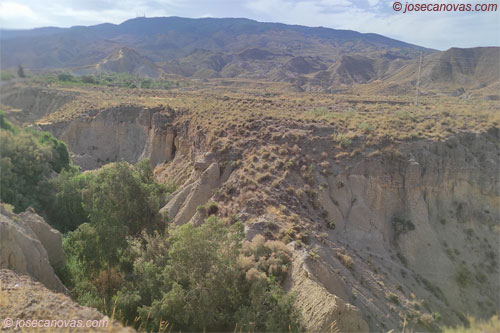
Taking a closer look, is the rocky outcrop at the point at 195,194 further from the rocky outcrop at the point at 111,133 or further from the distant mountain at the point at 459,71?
the distant mountain at the point at 459,71

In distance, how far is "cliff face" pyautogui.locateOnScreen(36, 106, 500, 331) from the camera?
13234mm

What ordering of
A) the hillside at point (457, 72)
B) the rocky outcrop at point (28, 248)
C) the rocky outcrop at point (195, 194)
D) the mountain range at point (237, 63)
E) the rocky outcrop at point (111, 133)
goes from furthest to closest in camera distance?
the hillside at point (457, 72), the rocky outcrop at point (111, 133), the rocky outcrop at point (195, 194), the rocky outcrop at point (28, 248), the mountain range at point (237, 63)

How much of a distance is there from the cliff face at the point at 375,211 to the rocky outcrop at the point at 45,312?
6239 millimetres

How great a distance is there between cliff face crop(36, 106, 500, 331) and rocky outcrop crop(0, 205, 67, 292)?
21.5ft

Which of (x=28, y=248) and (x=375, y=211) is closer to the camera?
(x=28, y=248)

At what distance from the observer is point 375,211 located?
58.0 ft

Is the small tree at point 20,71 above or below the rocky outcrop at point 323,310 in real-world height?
above

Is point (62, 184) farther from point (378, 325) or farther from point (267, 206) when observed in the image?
Result: point (378, 325)

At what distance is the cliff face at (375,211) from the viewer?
43.4ft

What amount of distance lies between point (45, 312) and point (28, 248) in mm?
4713

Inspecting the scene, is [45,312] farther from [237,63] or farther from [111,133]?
[237,63]

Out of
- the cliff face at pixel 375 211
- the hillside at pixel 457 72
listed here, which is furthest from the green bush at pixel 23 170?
the hillside at pixel 457 72

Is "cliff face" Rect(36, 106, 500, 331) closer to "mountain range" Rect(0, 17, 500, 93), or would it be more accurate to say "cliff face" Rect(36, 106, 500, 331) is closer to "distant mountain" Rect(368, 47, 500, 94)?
A: "mountain range" Rect(0, 17, 500, 93)

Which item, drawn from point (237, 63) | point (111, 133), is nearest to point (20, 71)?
point (111, 133)
